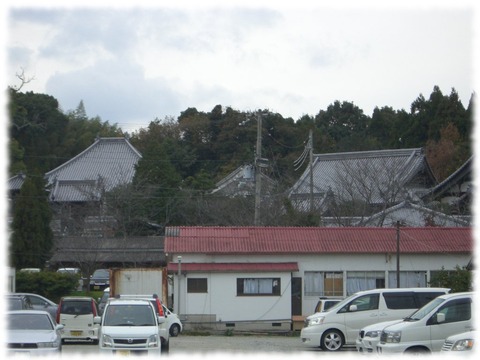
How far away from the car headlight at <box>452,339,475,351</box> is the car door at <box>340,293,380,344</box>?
8364mm

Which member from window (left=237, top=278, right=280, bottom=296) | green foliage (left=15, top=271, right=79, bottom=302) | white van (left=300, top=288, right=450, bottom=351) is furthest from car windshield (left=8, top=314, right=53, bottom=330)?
green foliage (left=15, top=271, right=79, bottom=302)

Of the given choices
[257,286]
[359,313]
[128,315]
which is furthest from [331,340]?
[257,286]

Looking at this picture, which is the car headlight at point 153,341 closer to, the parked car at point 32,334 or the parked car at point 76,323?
the parked car at point 32,334

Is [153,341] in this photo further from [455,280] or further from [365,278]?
[365,278]

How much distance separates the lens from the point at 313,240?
33.7 meters

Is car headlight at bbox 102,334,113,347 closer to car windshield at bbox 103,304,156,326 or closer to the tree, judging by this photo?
car windshield at bbox 103,304,156,326

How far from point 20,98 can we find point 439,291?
36.9 meters

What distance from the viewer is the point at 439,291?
2338cm

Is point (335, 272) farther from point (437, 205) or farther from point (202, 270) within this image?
point (437, 205)

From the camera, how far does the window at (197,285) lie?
106 ft

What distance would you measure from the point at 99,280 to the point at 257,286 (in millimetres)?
19270

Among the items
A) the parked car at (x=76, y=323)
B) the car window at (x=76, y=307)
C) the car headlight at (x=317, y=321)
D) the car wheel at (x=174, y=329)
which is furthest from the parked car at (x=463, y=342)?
the car wheel at (x=174, y=329)

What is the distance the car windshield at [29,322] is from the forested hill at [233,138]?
103 ft

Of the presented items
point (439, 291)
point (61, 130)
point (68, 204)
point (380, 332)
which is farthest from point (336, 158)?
point (380, 332)
